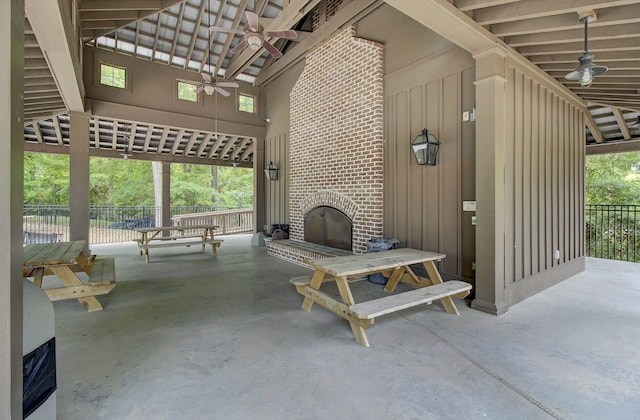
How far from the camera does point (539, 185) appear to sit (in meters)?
4.18

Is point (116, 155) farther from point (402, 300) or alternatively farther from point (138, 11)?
point (402, 300)

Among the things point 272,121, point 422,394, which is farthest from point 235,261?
point 422,394

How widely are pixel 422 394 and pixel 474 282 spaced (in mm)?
2240

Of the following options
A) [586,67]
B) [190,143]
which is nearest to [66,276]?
[586,67]

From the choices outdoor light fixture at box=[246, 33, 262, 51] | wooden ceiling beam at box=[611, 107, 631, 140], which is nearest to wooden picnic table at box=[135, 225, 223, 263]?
outdoor light fixture at box=[246, 33, 262, 51]

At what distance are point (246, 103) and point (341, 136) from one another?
4.40 meters

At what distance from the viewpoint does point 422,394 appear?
6.51 ft

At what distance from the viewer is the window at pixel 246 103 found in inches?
345

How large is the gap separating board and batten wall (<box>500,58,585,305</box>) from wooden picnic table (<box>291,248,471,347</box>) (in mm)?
874

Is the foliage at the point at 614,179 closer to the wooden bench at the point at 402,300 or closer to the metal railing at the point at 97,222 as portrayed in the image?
the wooden bench at the point at 402,300

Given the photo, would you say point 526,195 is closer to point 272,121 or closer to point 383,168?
point 383,168

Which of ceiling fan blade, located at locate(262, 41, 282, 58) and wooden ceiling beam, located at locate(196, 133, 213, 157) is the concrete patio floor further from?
wooden ceiling beam, located at locate(196, 133, 213, 157)

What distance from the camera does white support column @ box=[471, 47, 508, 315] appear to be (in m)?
3.37

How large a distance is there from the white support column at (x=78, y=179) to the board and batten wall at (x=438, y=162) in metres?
6.04
